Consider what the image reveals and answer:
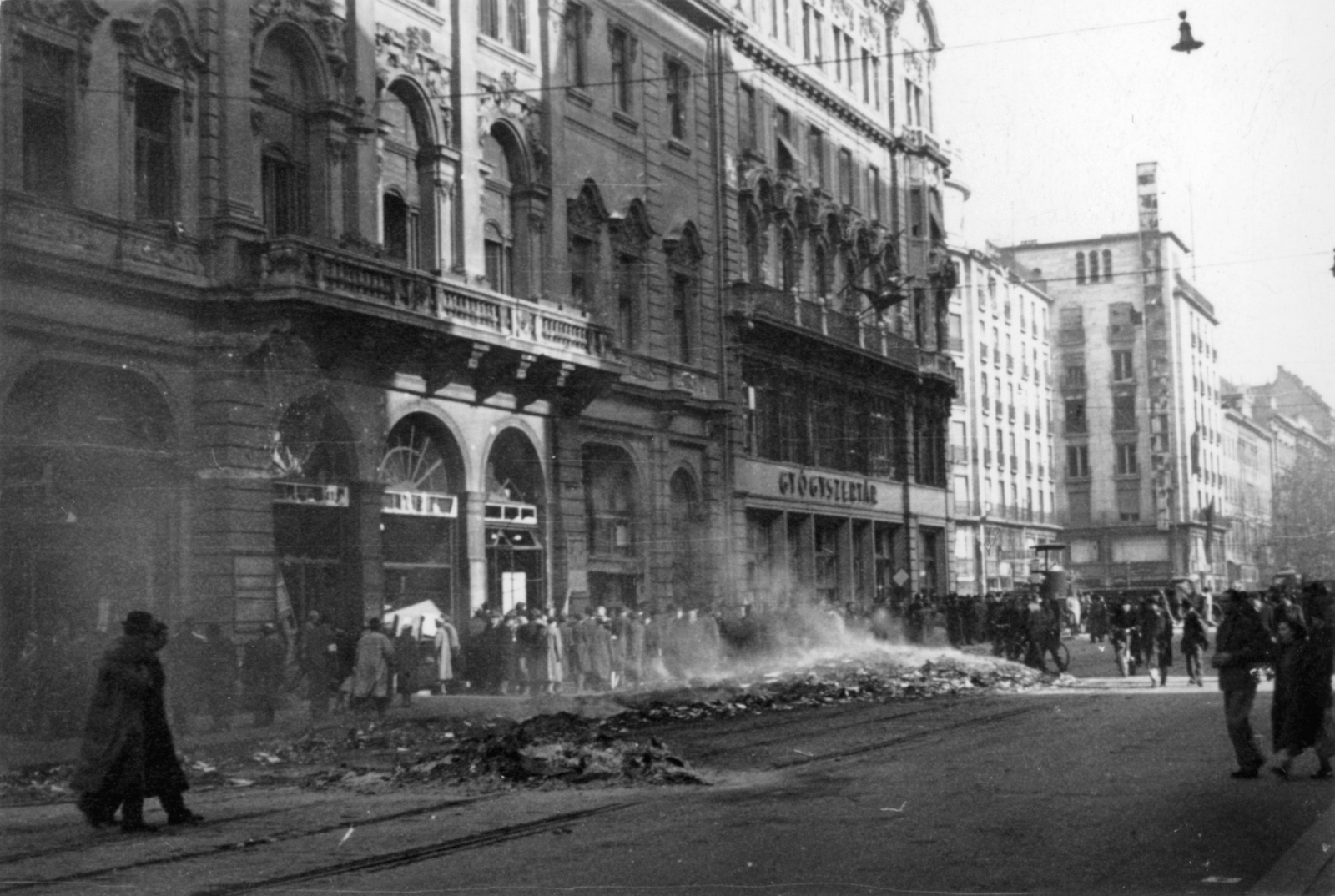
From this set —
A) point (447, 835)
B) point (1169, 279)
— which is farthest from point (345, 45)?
point (1169, 279)

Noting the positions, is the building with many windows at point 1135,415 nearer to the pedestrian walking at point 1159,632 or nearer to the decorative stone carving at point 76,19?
the pedestrian walking at point 1159,632

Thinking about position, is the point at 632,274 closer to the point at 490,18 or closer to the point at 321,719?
the point at 490,18

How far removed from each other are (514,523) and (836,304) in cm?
1894

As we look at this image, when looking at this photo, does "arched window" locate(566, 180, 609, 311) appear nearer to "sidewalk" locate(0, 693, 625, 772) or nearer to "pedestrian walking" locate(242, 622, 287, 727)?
"sidewalk" locate(0, 693, 625, 772)

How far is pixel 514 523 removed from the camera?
108 ft

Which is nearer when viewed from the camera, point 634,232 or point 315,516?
point 315,516

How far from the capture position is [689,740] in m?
19.4

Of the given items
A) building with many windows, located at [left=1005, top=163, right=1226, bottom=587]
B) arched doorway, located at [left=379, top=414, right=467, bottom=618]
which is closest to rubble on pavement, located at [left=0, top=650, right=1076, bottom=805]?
arched doorway, located at [left=379, top=414, right=467, bottom=618]

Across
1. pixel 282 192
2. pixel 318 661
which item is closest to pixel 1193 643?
pixel 318 661

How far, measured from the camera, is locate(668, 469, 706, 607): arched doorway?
39.1 metres

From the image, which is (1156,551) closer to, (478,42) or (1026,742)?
(478,42)

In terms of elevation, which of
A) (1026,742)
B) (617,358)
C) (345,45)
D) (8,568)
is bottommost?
(1026,742)

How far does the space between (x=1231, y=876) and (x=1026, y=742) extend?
8.91m

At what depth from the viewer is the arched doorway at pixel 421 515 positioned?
29.1 m
